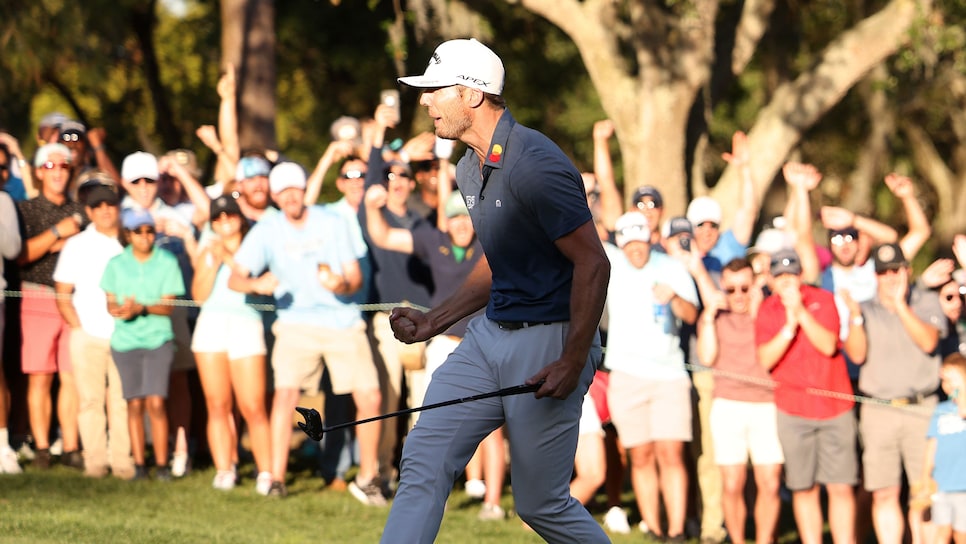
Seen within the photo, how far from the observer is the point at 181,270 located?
11.2m

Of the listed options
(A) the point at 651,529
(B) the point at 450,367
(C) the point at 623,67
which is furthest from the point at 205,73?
(B) the point at 450,367

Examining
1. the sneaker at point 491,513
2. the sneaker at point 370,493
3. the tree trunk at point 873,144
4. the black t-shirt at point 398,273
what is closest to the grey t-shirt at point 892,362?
the sneaker at point 491,513

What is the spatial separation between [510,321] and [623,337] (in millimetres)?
4541

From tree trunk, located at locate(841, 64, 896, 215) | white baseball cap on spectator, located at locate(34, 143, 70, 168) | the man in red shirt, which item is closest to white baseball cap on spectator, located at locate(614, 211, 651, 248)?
the man in red shirt

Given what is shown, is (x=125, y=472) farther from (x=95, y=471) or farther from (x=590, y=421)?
(x=590, y=421)

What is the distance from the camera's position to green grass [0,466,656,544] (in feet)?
27.9

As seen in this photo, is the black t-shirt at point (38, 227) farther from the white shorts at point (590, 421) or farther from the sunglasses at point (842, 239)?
the sunglasses at point (842, 239)

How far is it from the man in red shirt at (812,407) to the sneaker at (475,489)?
2.28m

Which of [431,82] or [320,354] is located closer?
[431,82]

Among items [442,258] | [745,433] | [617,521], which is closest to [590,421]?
[617,521]

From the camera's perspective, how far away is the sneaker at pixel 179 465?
11.0 meters

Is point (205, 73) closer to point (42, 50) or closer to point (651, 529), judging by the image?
point (42, 50)

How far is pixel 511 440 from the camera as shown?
573 cm

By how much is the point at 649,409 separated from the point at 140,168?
4065 mm
